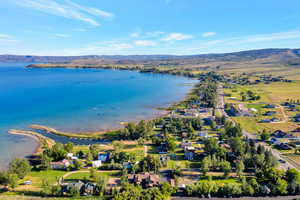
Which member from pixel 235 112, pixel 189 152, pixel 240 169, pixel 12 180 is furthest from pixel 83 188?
pixel 235 112

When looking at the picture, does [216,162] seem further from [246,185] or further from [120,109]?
Answer: [120,109]

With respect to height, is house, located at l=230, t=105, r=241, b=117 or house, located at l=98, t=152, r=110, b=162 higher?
house, located at l=230, t=105, r=241, b=117

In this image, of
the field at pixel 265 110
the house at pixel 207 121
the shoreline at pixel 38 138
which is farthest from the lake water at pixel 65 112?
the field at pixel 265 110

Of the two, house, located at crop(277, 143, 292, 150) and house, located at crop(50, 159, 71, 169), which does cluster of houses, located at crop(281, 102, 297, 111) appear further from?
house, located at crop(50, 159, 71, 169)

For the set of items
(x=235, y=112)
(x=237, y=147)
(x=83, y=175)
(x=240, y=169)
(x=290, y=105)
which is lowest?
(x=83, y=175)

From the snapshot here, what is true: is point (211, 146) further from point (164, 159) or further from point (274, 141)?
point (274, 141)

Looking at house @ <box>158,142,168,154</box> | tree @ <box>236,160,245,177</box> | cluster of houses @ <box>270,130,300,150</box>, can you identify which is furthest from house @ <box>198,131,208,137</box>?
tree @ <box>236,160,245,177</box>
